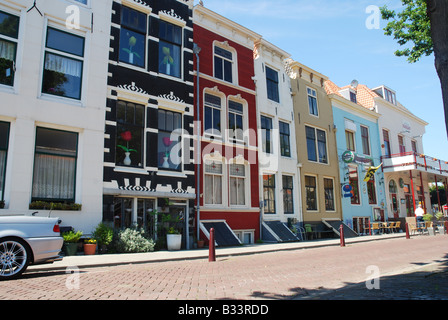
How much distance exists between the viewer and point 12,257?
7.17 metres

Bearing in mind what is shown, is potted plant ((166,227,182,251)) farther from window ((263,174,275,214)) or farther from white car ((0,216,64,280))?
window ((263,174,275,214))

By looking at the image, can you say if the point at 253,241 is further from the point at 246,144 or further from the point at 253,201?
the point at 246,144

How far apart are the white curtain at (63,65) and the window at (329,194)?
57.1ft

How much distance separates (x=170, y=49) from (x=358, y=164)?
696 inches

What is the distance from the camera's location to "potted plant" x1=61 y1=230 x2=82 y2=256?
11367 mm

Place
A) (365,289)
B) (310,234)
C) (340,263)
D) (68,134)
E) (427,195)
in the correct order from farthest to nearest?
(427,195) → (310,234) → (68,134) → (340,263) → (365,289)

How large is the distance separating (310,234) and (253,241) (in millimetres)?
5118

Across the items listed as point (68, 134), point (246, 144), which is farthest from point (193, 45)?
point (68, 134)

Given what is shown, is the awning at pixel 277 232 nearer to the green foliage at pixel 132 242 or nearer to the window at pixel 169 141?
the window at pixel 169 141

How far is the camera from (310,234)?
2200 cm

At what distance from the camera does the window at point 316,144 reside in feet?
79.7

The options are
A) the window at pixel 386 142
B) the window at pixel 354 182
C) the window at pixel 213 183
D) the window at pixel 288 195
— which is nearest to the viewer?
the window at pixel 213 183

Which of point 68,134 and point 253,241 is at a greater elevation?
point 68,134

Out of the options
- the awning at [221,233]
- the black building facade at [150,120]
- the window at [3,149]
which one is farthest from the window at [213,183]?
the window at [3,149]
